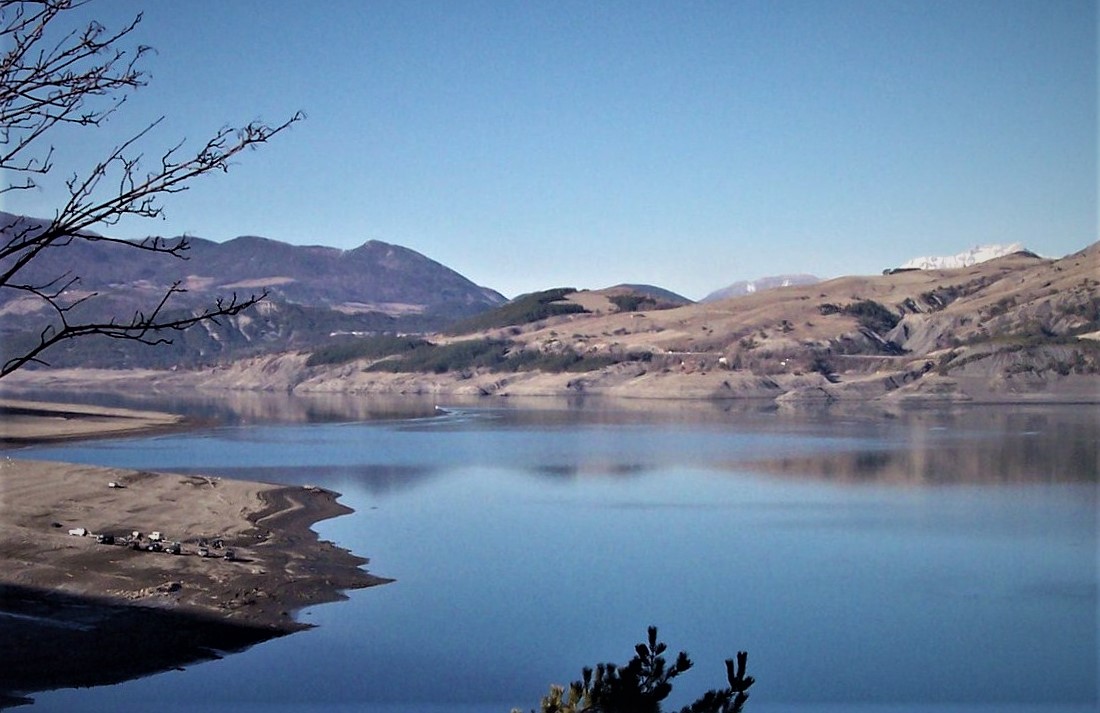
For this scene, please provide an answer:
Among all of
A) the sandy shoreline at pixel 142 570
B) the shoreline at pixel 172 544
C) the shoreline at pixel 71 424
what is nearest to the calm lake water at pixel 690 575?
the sandy shoreline at pixel 142 570

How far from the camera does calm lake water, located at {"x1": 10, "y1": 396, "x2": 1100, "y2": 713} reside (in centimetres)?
1313

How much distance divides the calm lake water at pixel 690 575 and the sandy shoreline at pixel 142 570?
1.89 ft

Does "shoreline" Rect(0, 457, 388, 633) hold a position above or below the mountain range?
below

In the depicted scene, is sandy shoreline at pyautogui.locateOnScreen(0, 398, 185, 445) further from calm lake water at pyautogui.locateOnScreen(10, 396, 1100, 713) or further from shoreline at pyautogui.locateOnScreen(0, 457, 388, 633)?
shoreline at pyautogui.locateOnScreen(0, 457, 388, 633)

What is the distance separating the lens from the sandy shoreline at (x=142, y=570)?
13.3 meters

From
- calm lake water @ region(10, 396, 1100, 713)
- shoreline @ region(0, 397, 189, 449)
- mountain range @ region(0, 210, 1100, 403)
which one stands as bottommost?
calm lake water @ region(10, 396, 1100, 713)

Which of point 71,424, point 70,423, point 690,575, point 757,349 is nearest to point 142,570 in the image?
point 690,575

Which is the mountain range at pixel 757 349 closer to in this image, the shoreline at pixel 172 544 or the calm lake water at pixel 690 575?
the calm lake water at pixel 690 575

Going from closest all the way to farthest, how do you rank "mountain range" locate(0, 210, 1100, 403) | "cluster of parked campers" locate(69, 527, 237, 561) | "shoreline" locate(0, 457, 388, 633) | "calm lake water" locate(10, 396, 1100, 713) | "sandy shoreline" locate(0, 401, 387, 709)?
"calm lake water" locate(10, 396, 1100, 713) → "sandy shoreline" locate(0, 401, 387, 709) → "shoreline" locate(0, 457, 388, 633) → "cluster of parked campers" locate(69, 527, 237, 561) → "mountain range" locate(0, 210, 1100, 403)

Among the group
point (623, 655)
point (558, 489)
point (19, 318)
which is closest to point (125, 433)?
point (558, 489)

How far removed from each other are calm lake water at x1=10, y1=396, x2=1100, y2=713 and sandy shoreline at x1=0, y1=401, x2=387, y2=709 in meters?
0.58

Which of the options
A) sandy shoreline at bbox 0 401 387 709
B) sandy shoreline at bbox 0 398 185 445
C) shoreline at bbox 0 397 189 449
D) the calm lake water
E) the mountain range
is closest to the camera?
the calm lake water

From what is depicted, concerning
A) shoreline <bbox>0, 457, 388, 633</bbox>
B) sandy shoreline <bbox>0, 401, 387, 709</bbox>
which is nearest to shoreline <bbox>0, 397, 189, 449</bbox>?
shoreline <bbox>0, 457, 388, 633</bbox>

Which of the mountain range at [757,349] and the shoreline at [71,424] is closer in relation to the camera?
the shoreline at [71,424]
